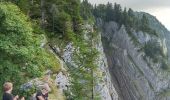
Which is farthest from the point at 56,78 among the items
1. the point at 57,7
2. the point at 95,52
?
the point at 57,7

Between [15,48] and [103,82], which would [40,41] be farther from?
[103,82]

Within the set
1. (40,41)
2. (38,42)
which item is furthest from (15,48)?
(40,41)

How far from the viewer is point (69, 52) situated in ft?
259

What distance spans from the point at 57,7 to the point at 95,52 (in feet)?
71.3

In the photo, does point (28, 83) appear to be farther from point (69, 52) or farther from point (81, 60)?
point (69, 52)

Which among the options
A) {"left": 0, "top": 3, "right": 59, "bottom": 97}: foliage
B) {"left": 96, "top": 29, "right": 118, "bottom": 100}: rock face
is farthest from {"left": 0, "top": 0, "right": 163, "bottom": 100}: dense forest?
{"left": 96, "top": 29, "right": 118, "bottom": 100}: rock face

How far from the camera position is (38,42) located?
41.9 meters

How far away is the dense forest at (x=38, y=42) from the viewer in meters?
39.3

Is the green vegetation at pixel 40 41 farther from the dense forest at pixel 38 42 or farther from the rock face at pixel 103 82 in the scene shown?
the rock face at pixel 103 82

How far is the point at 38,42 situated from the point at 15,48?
357 centimetres

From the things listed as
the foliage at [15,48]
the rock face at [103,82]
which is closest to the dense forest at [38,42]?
the foliage at [15,48]

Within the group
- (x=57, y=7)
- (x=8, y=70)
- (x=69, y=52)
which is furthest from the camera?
(x=57, y=7)

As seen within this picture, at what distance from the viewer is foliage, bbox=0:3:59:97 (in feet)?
128

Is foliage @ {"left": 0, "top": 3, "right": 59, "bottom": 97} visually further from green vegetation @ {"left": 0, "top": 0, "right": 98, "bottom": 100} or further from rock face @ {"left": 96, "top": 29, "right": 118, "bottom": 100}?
rock face @ {"left": 96, "top": 29, "right": 118, "bottom": 100}
